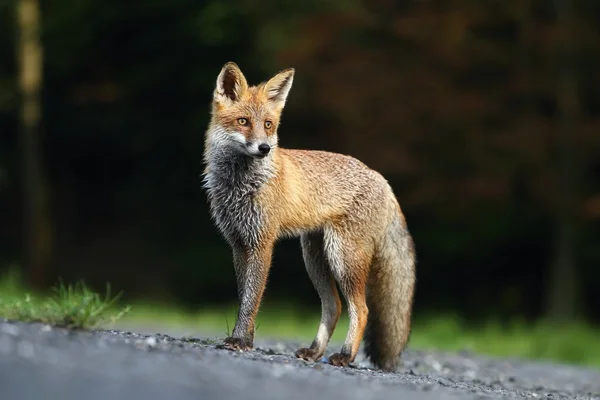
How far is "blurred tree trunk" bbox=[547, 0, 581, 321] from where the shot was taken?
15.8m

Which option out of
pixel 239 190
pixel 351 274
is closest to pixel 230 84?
pixel 239 190

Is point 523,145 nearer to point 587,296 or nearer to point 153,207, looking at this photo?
point 587,296

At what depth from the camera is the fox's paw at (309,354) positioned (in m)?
7.29

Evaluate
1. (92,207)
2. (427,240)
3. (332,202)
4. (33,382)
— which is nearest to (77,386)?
(33,382)

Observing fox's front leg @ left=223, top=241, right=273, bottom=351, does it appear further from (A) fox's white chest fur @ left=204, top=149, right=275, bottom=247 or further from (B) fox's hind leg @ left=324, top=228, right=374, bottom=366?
(B) fox's hind leg @ left=324, top=228, right=374, bottom=366

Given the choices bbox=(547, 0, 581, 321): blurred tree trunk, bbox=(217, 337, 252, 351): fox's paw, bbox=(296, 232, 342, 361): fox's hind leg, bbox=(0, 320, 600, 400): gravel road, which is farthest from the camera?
bbox=(547, 0, 581, 321): blurred tree trunk

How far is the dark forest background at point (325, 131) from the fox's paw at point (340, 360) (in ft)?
28.7

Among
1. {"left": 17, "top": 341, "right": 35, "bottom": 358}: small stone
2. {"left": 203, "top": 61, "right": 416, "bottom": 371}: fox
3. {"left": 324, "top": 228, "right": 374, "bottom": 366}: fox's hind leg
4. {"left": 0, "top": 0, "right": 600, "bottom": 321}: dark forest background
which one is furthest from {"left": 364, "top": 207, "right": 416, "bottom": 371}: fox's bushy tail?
{"left": 0, "top": 0, "right": 600, "bottom": 321}: dark forest background

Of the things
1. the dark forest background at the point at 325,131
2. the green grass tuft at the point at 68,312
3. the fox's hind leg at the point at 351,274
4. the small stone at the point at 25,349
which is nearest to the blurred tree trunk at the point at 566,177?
the dark forest background at the point at 325,131

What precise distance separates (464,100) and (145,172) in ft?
25.6

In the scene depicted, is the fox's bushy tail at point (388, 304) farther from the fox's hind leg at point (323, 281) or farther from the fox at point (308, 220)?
the fox's hind leg at point (323, 281)

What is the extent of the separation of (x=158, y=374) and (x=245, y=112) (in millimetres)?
2625

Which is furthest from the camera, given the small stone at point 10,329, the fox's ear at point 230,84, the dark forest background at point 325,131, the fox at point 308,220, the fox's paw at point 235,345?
the dark forest background at point 325,131

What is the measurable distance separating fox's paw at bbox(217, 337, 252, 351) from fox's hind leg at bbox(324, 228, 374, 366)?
731mm
